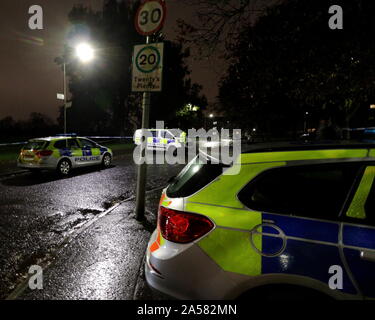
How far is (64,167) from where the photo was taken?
11.0 metres

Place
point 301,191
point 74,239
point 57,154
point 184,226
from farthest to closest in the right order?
point 57,154
point 74,239
point 301,191
point 184,226

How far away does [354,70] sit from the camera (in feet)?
21.4

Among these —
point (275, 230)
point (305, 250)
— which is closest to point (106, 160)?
point (275, 230)

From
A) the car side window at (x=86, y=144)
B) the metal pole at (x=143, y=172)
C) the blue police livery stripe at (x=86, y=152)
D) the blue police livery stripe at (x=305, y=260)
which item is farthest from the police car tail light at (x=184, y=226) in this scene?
the car side window at (x=86, y=144)

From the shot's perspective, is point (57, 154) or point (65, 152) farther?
point (65, 152)

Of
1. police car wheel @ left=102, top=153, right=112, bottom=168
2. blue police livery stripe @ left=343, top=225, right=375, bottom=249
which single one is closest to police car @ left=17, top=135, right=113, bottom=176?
police car wheel @ left=102, top=153, right=112, bottom=168

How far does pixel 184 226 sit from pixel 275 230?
64 cm

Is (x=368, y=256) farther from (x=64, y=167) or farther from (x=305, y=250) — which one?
(x=64, y=167)

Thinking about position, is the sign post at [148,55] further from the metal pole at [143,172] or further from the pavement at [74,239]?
the pavement at [74,239]

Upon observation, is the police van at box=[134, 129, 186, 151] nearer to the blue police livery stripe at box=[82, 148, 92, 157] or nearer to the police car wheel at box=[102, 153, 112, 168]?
the police car wheel at box=[102, 153, 112, 168]

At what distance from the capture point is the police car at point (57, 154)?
10.4m

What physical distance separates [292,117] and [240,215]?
1364 inches

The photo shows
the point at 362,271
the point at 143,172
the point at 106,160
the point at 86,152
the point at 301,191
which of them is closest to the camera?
the point at 362,271
